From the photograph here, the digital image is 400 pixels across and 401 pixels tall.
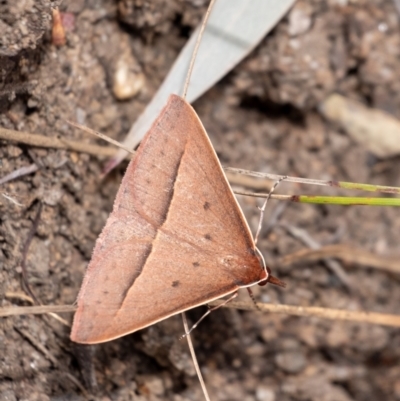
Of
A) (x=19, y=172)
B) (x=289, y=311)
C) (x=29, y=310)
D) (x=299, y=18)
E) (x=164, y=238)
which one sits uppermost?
(x=299, y=18)

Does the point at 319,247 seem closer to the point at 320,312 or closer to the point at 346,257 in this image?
the point at 346,257

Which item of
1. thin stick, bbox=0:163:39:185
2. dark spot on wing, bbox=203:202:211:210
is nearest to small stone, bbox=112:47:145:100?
thin stick, bbox=0:163:39:185

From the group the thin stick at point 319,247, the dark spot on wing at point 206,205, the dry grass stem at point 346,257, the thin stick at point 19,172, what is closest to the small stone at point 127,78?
the thin stick at point 19,172

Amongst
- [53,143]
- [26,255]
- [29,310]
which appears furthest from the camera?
[53,143]

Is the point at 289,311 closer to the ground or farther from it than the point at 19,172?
closer to the ground

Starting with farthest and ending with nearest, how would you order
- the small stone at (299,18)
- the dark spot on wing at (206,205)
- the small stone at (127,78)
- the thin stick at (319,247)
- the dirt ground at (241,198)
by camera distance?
the thin stick at (319,247), the small stone at (299,18), the small stone at (127,78), the dirt ground at (241,198), the dark spot on wing at (206,205)

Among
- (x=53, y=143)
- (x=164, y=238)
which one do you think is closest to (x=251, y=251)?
(x=164, y=238)

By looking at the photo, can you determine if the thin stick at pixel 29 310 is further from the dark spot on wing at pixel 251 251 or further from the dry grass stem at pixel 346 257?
the dry grass stem at pixel 346 257
